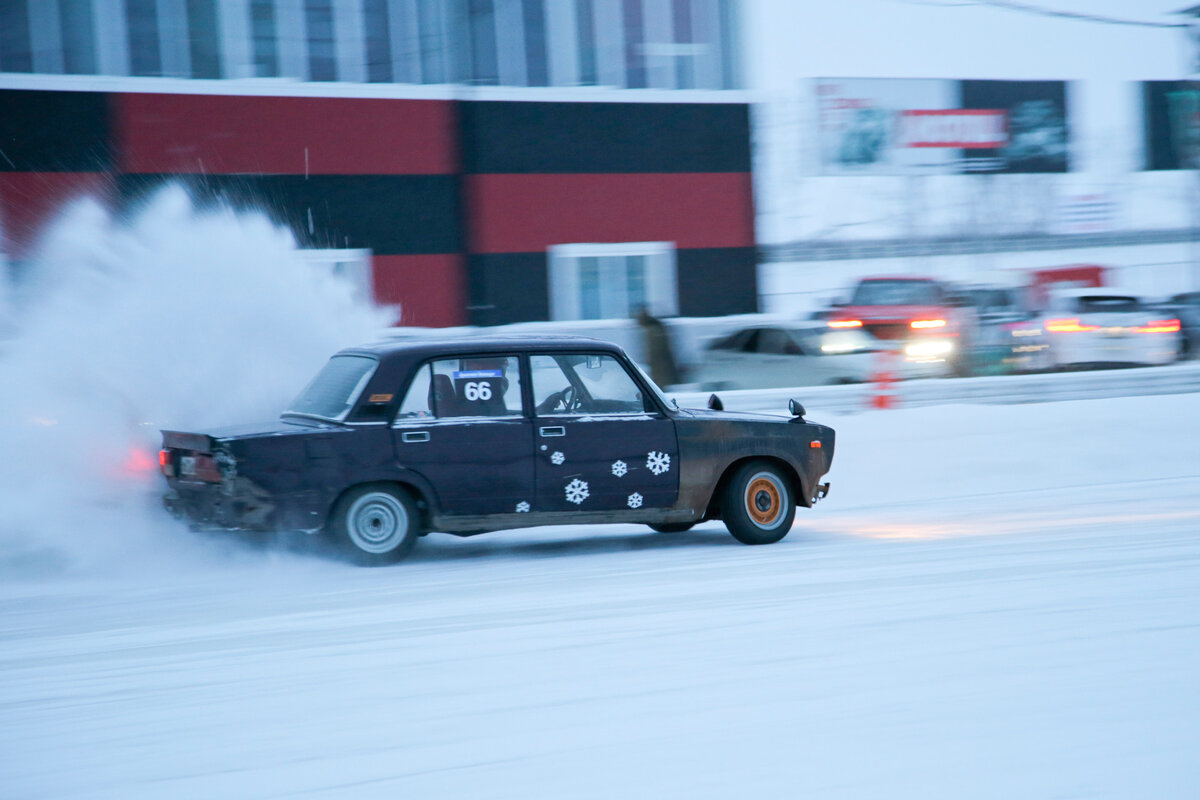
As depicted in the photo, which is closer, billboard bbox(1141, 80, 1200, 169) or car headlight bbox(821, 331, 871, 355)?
car headlight bbox(821, 331, 871, 355)

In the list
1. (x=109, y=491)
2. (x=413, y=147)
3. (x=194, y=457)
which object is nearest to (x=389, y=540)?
(x=194, y=457)

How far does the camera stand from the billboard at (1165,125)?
113 ft

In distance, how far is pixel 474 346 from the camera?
26.0 feet

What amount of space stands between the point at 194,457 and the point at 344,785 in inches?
161

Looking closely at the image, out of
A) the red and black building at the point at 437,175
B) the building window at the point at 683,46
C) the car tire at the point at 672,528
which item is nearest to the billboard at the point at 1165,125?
the red and black building at the point at 437,175

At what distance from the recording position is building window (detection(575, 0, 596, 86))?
22.9 m

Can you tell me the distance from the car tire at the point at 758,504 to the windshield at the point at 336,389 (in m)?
2.56

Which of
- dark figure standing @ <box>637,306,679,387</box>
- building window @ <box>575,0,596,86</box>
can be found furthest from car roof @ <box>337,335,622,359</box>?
building window @ <box>575,0,596,86</box>

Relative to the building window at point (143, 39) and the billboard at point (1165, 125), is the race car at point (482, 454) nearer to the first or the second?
the building window at point (143, 39)

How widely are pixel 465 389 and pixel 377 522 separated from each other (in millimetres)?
999

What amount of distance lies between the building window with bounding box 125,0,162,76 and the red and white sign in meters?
18.4

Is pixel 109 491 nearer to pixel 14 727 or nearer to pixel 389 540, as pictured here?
pixel 389 540

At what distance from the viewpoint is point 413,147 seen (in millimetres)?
21250

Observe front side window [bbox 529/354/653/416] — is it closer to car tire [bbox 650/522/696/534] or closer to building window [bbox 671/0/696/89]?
car tire [bbox 650/522/696/534]
